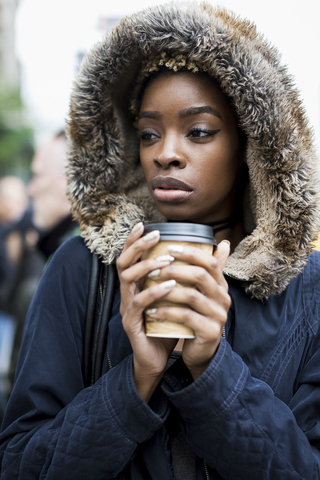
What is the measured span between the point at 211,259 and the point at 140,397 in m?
0.47

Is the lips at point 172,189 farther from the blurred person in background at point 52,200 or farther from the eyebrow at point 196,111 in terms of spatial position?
the blurred person in background at point 52,200

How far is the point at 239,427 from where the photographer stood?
1.18 m

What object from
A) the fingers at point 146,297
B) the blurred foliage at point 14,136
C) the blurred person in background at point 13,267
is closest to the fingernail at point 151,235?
the fingers at point 146,297

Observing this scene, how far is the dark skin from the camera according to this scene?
1.07 m

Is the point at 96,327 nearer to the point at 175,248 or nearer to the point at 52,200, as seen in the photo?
the point at 175,248

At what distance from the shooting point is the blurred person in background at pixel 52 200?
10.5 feet

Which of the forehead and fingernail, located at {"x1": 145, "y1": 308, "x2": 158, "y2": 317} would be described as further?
the forehead

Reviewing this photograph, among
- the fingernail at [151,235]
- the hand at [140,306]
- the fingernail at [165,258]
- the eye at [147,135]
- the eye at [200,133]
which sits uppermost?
the eye at [200,133]

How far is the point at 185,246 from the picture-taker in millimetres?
1071

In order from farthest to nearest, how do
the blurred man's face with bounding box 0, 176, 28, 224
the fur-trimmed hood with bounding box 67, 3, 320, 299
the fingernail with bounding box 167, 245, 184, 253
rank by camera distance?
the blurred man's face with bounding box 0, 176, 28, 224 < the fur-trimmed hood with bounding box 67, 3, 320, 299 < the fingernail with bounding box 167, 245, 184, 253

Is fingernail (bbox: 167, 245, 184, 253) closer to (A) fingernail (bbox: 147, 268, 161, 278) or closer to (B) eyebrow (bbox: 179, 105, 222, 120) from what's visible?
(A) fingernail (bbox: 147, 268, 161, 278)

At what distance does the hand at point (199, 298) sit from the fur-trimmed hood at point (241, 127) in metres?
0.39

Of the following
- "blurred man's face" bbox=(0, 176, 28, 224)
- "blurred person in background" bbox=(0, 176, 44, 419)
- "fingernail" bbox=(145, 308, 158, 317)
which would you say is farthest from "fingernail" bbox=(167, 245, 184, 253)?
"blurred man's face" bbox=(0, 176, 28, 224)

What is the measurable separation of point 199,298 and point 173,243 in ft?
0.52
